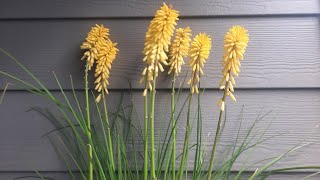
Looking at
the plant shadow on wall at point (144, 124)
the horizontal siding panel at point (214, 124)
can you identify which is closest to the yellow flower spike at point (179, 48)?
the plant shadow on wall at point (144, 124)

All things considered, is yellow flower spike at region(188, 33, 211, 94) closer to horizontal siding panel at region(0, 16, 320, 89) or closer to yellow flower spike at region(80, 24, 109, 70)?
horizontal siding panel at region(0, 16, 320, 89)

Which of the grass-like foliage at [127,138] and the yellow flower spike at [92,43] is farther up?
the yellow flower spike at [92,43]

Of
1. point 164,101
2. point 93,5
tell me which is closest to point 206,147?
point 164,101

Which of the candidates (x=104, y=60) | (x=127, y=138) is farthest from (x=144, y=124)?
(x=104, y=60)

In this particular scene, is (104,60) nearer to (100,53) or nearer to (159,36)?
(100,53)

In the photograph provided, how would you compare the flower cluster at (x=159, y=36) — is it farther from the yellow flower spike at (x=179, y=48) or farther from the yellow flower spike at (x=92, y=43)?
Result: the yellow flower spike at (x=92, y=43)
